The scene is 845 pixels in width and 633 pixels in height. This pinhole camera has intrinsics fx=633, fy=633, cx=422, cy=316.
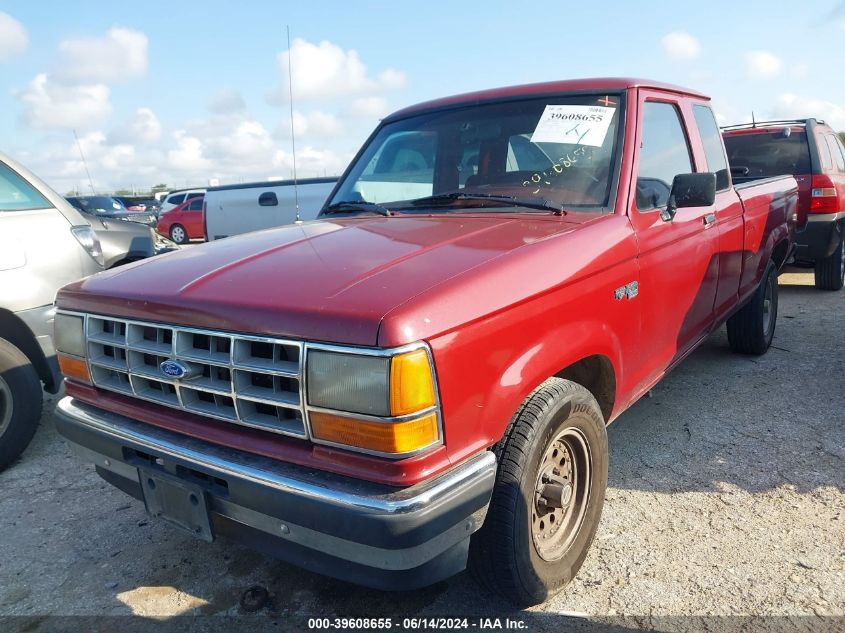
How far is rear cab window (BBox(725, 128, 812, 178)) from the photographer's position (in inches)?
290

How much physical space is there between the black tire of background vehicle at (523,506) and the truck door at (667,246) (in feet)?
2.73

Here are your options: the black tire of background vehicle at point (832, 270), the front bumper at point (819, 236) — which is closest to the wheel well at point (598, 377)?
the front bumper at point (819, 236)

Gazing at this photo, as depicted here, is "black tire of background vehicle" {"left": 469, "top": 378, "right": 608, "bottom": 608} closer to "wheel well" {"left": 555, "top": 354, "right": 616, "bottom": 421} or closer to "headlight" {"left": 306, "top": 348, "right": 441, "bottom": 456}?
"wheel well" {"left": 555, "top": 354, "right": 616, "bottom": 421}

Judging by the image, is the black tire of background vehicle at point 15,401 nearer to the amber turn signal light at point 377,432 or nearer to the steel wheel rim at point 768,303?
the amber turn signal light at point 377,432

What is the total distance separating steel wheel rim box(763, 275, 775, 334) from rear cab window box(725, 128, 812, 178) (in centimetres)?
262

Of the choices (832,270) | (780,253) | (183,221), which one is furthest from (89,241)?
(183,221)

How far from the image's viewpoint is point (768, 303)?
522 cm

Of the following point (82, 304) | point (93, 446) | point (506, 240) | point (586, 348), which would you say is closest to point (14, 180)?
point (82, 304)

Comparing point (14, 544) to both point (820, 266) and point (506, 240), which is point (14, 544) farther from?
point (820, 266)

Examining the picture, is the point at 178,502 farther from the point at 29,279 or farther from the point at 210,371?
the point at 29,279

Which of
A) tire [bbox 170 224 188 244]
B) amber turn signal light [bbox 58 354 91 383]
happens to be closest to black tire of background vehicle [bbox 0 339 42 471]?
amber turn signal light [bbox 58 354 91 383]

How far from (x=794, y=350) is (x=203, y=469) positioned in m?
5.06

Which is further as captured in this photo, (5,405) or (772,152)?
(772,152)

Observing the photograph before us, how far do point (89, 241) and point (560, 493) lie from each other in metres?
3.59
